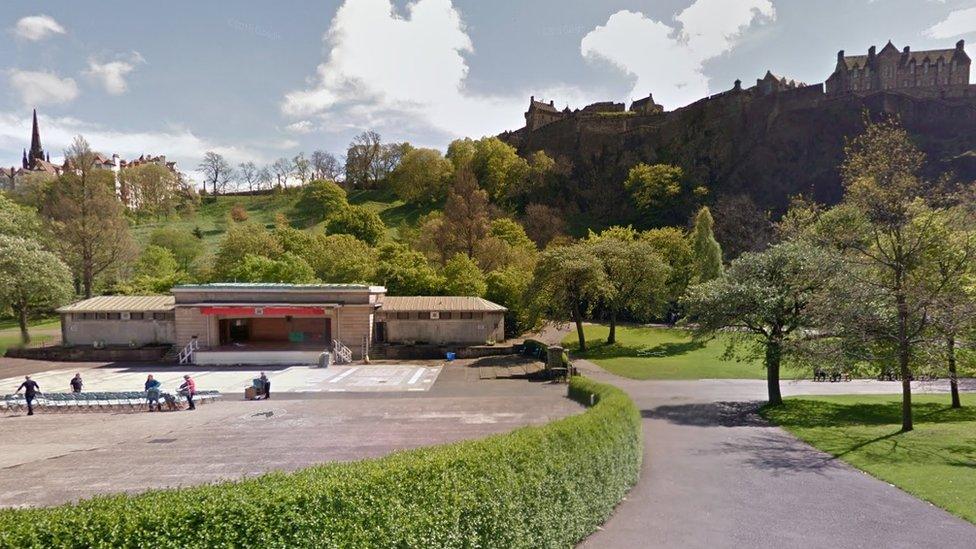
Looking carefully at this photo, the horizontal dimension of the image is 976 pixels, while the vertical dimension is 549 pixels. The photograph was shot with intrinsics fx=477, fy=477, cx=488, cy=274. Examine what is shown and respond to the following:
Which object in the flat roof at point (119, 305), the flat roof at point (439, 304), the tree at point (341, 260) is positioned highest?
the tree at point (341, 260)

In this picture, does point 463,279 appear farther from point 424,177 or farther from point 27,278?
point 424,177

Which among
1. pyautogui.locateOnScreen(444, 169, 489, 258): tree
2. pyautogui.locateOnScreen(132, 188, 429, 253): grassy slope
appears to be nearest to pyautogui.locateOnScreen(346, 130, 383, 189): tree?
pyautogui.locateOnScreen(132, 188, 429, 253): grassy slope

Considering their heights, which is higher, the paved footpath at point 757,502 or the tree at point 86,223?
the tree at point 86,223

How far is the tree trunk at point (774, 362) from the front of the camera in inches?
759

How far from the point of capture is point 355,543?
624 cm

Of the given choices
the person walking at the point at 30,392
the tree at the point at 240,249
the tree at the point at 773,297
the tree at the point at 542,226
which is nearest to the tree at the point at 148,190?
the tree at the point at 240,249

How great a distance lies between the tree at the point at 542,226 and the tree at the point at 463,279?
1167 inches

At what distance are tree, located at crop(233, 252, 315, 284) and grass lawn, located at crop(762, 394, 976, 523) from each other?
128 feet

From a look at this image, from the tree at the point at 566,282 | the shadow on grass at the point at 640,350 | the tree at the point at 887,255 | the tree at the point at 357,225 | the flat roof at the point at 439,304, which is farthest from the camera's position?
the tree at the point at 357,225

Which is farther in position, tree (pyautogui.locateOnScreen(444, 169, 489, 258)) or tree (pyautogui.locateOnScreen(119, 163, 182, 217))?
tree (pyautogui.locateOnScreen(119, 163, 182, 217))

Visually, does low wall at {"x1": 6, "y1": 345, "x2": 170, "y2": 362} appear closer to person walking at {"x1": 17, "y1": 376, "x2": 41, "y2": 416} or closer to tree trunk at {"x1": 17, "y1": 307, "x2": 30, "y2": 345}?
tree trunk at {"x1": 17, "y1": 307, "x2": 30, "y2": 345}

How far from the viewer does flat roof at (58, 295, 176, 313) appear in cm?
3444

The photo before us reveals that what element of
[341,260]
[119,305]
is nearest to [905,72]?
[341,260]

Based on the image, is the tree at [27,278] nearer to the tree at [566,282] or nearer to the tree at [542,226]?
the tree at [566,282]
